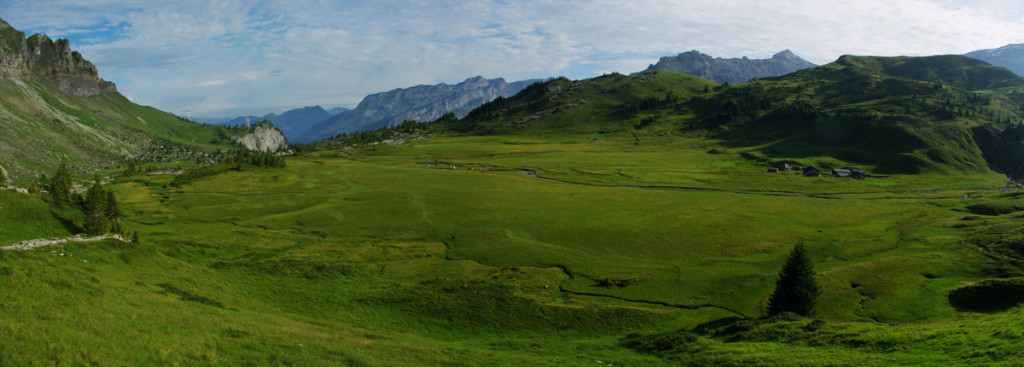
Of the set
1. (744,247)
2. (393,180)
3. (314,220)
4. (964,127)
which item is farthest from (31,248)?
(964,127)

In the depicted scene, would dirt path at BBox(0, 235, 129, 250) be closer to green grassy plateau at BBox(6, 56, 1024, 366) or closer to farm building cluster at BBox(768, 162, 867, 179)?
green grassy plateau at BBox(6, 56, 1024, 366)

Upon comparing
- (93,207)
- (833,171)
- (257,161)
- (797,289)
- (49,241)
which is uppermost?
(257,161)

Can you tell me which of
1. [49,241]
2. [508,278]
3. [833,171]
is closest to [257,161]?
[49,241]

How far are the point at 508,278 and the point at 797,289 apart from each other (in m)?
30.6

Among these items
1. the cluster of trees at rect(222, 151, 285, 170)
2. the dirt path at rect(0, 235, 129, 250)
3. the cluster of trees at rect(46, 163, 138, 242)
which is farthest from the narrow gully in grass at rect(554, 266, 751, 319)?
the cluster of trees at rect(222, 151, 285, 170)

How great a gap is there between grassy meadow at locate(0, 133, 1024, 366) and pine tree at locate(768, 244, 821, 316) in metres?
3.50

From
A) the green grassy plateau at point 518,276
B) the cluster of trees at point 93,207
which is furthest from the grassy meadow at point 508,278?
the cluster of trees at point 93,207

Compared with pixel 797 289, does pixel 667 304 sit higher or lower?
lower

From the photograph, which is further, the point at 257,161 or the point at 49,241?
the point at 257,161

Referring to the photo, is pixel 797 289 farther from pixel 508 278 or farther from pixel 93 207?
pixel 93 207

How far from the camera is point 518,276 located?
2286 inches

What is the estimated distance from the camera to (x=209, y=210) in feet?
327

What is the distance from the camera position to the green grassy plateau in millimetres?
28891

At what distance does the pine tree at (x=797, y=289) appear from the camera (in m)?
44.0
